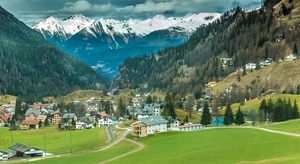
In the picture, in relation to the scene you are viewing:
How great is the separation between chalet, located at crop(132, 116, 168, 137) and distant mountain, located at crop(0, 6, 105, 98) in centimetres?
5859

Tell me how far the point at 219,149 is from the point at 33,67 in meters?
102

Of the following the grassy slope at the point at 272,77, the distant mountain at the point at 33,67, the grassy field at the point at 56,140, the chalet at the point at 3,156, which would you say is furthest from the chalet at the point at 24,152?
the distant mountain at the point at 33,67

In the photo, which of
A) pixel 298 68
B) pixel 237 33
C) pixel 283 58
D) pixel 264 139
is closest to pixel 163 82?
pixel 237 33

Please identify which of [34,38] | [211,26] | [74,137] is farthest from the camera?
[34,38]

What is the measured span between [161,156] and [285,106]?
18.5m

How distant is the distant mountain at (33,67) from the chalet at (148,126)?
58585mm

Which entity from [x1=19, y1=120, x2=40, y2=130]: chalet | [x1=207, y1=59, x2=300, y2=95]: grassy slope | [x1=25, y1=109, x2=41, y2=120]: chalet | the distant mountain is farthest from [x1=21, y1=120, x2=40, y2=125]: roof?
the distant mountain

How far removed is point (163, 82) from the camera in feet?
293

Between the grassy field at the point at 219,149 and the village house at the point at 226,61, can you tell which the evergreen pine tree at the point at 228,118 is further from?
the village house at the point at 226,61

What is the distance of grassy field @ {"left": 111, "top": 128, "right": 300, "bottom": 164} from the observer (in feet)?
55.6

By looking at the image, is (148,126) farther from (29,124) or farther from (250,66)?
(250,66)

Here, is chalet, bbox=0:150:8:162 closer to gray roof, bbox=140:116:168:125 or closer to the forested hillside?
gray roof, bbox=140:116:168:125

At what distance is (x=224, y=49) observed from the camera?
8925 cm

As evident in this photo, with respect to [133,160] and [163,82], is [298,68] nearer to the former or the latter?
[163,82]
